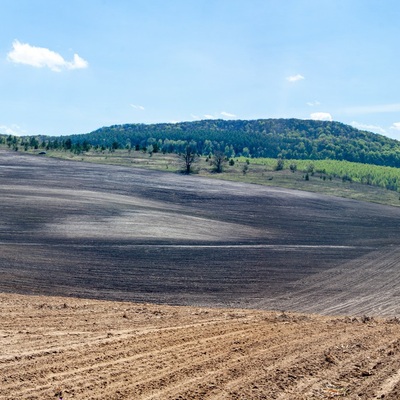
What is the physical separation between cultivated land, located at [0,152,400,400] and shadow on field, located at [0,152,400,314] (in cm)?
11

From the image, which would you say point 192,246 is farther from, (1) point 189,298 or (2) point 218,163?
(2) point 218,163

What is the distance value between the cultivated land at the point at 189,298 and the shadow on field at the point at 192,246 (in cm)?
11

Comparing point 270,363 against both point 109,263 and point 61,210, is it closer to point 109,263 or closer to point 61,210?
→ point 109,263

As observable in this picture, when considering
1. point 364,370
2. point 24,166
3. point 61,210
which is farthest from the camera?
point 24,166

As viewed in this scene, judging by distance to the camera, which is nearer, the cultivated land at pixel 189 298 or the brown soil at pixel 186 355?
the brown soil at pixel 186 355

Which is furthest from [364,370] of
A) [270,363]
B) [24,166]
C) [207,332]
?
[24,166]

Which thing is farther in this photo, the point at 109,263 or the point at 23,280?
the point at 109,263

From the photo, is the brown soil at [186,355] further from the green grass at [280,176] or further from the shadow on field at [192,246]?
the green grass at [280,176]

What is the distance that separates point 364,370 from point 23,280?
1247 cm

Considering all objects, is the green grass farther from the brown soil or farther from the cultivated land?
the brown soil

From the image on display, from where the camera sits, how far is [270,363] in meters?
10.1

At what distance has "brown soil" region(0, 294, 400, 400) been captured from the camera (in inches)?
345

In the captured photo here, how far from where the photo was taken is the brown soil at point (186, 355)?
28.7 feet

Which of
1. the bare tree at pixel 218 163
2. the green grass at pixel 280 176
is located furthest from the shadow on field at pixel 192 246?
the bare tree at pixel 218 163
